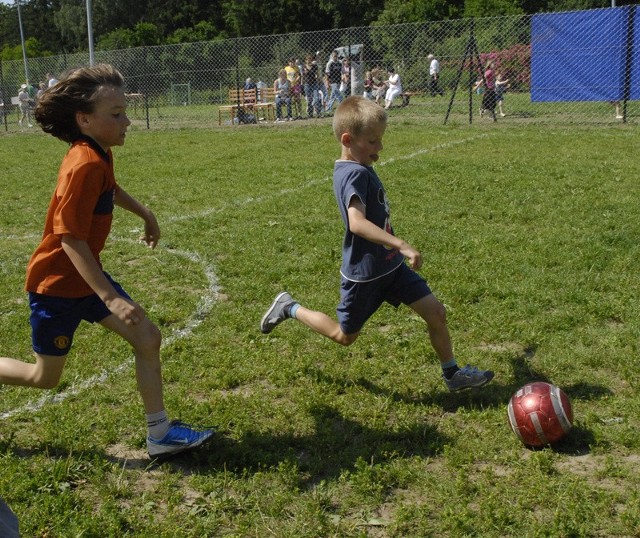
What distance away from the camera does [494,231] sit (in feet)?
24.2

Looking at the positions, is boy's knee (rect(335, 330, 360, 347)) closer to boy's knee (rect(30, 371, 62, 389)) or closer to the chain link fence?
boy's knee (rect(30, 371, 62, 389))

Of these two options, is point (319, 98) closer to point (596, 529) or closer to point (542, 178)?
point (542, 178)

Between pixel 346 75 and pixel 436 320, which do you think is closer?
pixel 436 320

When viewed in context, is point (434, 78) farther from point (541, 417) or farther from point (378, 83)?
point (541, 417)

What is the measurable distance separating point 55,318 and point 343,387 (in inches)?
65.9

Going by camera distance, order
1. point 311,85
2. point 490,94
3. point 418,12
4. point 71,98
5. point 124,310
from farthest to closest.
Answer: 1. point 418,12
2. point 311,85
3. point 490,94
4. point 71,98
5. point 124,310

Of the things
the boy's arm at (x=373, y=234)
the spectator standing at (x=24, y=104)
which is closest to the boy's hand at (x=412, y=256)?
the boy's arm at (x=373, y=234)

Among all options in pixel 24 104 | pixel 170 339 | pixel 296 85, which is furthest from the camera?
pixel 24 104

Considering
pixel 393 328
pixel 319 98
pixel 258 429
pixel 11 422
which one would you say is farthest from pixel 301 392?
pixel 319 98

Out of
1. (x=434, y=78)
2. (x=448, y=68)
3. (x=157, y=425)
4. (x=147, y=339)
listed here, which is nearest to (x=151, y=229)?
(x=147, y=339)

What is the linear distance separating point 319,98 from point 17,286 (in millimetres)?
16547

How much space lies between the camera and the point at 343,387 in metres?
4.35

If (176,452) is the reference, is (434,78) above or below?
above

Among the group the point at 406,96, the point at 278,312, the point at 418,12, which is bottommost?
the point at 406,96
